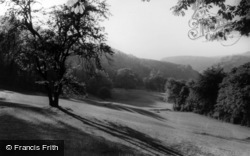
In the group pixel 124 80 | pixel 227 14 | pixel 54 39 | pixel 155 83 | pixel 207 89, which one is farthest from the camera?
pixel 155 83

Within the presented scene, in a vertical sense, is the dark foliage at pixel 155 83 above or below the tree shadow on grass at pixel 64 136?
above

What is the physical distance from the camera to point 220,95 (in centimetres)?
4578

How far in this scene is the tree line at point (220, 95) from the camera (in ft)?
135

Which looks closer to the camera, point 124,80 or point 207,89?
point 207,89

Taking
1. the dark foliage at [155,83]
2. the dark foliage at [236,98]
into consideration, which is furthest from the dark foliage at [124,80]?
the dark foliage at [236,98]

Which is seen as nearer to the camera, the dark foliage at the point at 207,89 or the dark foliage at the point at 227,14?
the dark foliage at the point at 227,14

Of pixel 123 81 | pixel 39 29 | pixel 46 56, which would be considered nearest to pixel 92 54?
pixel 46 56

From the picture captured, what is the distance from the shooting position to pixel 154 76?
493ft

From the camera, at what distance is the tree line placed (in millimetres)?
41022

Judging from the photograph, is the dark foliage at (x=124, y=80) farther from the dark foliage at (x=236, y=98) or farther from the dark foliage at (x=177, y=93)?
the dark foliage at (x=236, y=98)

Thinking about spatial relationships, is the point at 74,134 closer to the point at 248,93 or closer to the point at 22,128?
the point at 22,128

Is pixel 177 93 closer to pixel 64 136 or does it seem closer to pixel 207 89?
pixel 207 89

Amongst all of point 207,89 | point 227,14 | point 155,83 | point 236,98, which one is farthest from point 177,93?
point 155,83

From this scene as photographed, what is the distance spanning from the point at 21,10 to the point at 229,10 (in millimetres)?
19471
